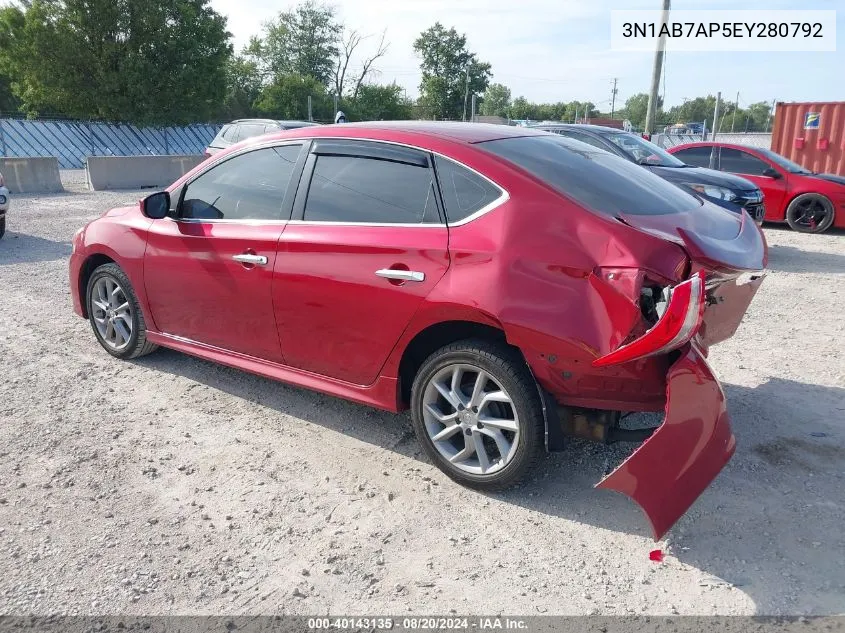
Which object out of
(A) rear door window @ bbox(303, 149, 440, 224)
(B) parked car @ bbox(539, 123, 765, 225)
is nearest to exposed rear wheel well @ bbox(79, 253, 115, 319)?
(A) rear door window @ bbox(303, 149, 440, 224)

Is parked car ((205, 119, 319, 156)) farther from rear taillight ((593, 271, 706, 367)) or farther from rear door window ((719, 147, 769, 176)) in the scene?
rear taillight ((593, 271, 706, 367))

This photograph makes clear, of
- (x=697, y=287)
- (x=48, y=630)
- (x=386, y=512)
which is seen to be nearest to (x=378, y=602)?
(x=386, y=512)

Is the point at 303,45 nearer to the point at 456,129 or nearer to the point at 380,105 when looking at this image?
the point at 380,105

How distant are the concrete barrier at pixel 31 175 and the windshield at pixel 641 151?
46.1 feet

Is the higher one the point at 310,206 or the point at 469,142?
the point at 469,142

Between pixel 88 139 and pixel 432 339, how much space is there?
2852 centimetres

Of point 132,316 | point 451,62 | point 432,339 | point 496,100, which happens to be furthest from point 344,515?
point 496,100

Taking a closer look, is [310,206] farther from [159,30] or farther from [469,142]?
[159,30]

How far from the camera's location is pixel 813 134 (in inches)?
605

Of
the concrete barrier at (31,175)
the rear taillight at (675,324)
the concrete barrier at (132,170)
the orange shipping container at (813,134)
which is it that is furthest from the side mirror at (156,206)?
the orange shipping container at (813,134)

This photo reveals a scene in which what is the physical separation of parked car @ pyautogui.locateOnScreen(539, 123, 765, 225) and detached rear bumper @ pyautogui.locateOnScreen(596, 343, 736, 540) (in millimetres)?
6548

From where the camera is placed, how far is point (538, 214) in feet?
9.98

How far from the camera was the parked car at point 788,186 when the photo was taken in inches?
436

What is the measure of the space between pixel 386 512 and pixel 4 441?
2.30 meters
